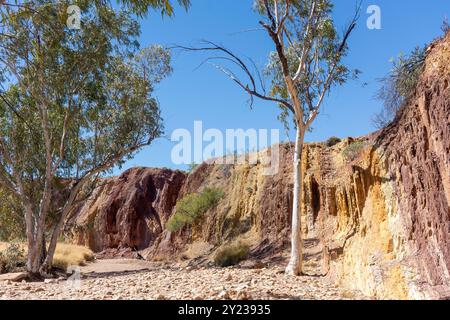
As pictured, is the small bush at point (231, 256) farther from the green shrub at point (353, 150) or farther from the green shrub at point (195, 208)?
the green shrub at point (195, 208)

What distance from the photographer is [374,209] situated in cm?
879

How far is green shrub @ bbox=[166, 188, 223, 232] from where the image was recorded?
24.7 metres

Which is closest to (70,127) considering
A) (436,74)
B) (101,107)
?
(101,107)

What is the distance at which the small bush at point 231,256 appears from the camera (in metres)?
16.0

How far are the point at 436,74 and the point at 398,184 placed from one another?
2.16 metres

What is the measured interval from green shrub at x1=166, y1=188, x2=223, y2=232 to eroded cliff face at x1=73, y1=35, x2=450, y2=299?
3.82 ft

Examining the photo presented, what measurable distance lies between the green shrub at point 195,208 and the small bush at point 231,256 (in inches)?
311

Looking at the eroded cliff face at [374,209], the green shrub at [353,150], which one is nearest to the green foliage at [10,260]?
the eroded cliff face at [374,209]

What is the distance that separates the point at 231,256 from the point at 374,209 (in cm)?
843

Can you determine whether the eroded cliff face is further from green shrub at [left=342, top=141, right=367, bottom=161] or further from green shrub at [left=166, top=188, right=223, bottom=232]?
green shrub at [left=166, top=188, right=223, bottom=232]

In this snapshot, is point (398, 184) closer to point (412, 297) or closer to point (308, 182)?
point (412, 297)

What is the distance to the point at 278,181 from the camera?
65.9 ft
